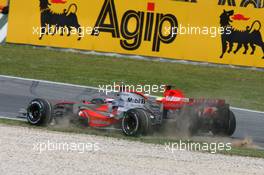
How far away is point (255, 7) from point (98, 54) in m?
4.30

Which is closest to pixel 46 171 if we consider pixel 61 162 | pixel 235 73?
pixel 61 162

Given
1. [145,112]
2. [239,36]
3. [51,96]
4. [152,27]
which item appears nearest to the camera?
[145,112]

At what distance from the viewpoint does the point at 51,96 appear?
15.2m

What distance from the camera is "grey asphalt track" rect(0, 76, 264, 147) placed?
13.3 meters

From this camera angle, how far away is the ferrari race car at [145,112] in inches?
460

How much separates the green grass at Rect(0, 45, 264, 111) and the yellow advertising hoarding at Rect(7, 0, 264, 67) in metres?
0.31

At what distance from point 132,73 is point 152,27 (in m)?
1.55

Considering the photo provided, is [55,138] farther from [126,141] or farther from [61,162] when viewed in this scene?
[61,162]

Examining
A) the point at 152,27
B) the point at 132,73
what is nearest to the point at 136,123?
the point at 132,73

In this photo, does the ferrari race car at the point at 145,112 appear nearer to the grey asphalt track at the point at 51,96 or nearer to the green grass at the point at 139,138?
the green grass at the point at 139,138

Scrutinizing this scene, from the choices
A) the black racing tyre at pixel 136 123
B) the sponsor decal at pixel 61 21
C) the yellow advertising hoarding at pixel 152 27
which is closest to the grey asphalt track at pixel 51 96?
the black racing tyre at pixel 136 123

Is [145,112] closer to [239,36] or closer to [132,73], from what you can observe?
[132,73]

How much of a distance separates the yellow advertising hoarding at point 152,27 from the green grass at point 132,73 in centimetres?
31

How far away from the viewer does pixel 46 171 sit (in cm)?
834
